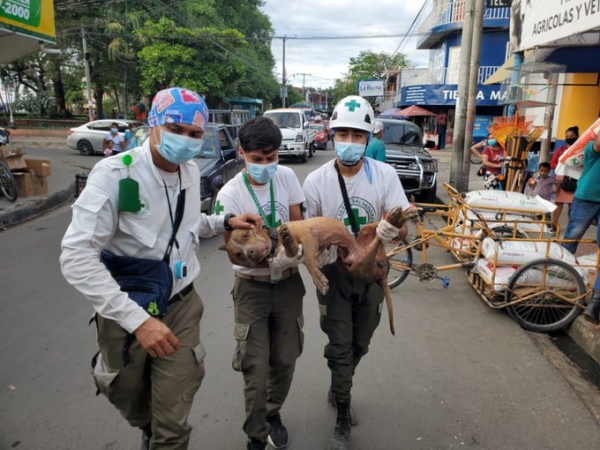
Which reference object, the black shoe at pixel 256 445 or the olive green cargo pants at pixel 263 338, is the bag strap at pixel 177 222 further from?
the black shoe at pixel 256 445

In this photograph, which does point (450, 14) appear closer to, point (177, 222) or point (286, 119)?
point (286, 119)

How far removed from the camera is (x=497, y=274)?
437cm

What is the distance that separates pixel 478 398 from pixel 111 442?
2440mm

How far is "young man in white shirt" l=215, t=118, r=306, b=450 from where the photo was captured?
2332 mm

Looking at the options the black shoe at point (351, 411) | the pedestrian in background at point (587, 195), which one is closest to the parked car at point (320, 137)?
the pedestrian in background at point (587, 195)

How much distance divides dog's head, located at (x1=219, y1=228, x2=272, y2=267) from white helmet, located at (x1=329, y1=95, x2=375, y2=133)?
851mm

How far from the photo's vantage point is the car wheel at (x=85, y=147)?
720 inches

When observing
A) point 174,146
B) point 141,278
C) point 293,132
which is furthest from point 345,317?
point 293,132

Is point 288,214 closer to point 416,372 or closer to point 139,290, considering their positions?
point 139,290

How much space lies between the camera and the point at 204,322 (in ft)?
13.6

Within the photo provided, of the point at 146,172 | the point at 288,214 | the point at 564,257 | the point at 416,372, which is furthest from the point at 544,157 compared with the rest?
the point at 146,172

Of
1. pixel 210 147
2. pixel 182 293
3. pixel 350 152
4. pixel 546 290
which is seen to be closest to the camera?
pixel 182 293

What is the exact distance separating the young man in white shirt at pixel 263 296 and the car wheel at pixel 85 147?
18243 mm

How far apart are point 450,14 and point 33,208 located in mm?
24144
